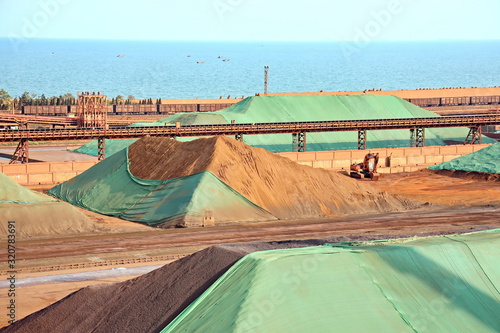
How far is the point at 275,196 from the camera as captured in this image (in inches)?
2167

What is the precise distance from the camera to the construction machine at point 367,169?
229ft

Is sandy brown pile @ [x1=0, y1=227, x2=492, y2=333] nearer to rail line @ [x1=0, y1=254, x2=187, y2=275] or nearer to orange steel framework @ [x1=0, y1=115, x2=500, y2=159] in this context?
rail line @ [x1=0, y1=254, x2=187, y2=275]

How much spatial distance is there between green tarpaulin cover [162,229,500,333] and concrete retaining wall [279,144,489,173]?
46.2 meters

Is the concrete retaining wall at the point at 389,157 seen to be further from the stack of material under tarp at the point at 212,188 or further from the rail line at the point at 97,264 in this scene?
the rail line at the point at 97,264

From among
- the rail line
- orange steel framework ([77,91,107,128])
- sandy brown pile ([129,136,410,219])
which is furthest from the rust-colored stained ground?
orange steel framework ([77,91,107,128])

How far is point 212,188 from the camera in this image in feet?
174

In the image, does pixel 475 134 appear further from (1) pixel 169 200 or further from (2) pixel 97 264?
(2) pixel 97 264

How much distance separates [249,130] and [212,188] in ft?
94.4

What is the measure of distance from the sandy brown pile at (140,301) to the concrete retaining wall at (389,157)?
45800 mm

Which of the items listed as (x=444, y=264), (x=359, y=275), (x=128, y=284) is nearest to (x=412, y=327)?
(x=359, y=275)

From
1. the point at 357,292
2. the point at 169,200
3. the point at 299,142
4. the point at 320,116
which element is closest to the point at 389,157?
the point at 299,142

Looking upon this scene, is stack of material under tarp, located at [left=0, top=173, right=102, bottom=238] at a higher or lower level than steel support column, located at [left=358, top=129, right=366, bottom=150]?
lower

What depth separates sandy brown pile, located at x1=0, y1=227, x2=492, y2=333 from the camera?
26266mm

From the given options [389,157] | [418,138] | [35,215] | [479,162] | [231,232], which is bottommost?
[231,232]
